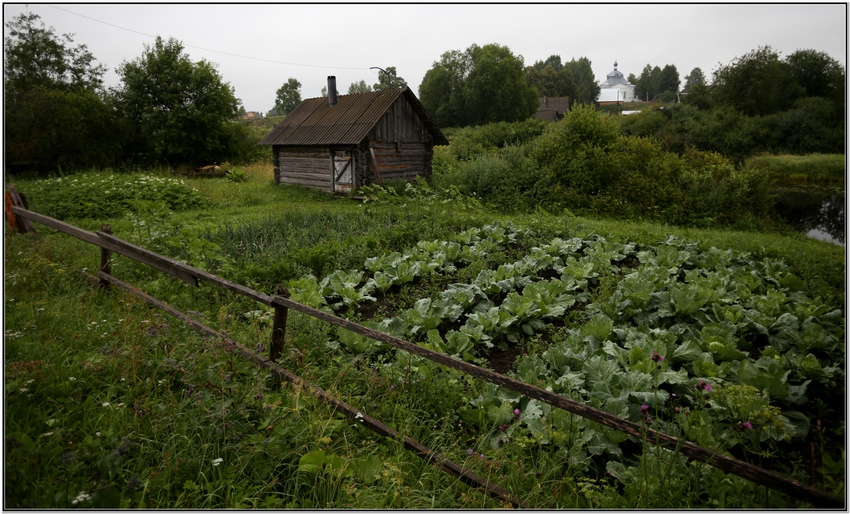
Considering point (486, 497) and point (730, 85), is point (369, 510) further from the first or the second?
point (730, 85)

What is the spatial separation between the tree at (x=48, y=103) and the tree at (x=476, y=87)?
92.8ft

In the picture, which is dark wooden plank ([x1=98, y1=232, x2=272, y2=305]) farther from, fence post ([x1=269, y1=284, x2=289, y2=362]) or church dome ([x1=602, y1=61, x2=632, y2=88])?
church dome ([x1=602, y1=61, x2=632, y2=88])

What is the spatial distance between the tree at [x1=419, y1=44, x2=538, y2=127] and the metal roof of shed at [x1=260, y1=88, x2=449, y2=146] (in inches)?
760

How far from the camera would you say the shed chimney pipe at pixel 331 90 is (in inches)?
789

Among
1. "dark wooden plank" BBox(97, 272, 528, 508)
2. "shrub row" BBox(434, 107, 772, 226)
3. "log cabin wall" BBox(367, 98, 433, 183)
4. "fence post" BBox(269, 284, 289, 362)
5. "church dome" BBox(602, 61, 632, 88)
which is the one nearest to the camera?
"dark wooden plank" BBox(97, 272, 528, 508)

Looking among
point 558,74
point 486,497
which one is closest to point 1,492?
point 486,497

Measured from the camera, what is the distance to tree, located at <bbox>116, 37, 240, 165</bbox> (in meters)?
24.9

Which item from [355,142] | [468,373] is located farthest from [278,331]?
[355,142]

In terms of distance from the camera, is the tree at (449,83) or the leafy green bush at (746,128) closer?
the leafy green bush at (746,128)

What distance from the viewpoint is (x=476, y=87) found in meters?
37.7

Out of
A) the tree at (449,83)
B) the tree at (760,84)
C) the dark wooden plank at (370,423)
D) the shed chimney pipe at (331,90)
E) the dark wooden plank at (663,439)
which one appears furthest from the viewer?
the tree at (449,83)

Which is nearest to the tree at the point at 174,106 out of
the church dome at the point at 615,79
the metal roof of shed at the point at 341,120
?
the metal roof of shed at the point at 341,120

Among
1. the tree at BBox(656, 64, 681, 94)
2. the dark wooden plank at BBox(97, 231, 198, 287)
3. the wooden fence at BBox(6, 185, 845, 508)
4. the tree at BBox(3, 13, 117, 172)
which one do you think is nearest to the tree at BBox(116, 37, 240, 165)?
the tree at BBox(3, 13, 117, 172)

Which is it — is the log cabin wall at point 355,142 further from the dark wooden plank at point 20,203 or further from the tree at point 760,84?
the tree at point 760,84
